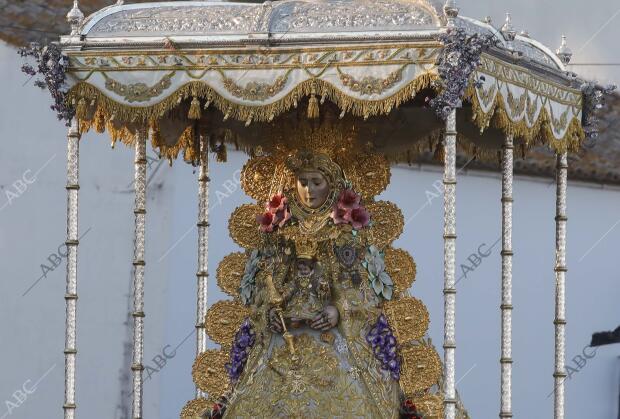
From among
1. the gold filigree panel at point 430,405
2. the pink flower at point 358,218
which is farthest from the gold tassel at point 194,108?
the gold filigree panel at point 430,405

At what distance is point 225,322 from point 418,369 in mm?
1511

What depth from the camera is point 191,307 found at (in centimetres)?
1967

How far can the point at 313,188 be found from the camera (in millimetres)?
14742

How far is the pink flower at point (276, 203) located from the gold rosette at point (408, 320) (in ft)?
3.32

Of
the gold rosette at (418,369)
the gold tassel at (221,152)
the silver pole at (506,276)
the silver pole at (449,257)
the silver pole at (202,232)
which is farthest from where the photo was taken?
the gold tassel at (221,152)

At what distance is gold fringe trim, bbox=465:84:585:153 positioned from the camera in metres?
14.0

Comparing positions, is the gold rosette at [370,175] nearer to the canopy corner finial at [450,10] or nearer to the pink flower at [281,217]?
the pink flower at [281,217]

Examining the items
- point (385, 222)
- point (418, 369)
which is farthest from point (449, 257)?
point (385, 222)

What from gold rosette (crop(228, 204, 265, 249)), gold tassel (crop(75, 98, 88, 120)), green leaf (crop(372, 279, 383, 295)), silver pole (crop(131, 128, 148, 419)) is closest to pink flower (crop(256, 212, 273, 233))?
gold rosette (crop(228, 204, 265, 249))

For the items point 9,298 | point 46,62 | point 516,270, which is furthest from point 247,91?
point 516,270

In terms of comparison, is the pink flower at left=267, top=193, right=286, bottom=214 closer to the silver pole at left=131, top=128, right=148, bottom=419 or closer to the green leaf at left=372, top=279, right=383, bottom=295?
the green leaf at left=372, top=279, right=383, bottom=295

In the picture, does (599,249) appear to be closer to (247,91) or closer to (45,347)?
(45,347)

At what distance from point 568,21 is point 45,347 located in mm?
6279

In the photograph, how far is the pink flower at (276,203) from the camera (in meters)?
14.9
